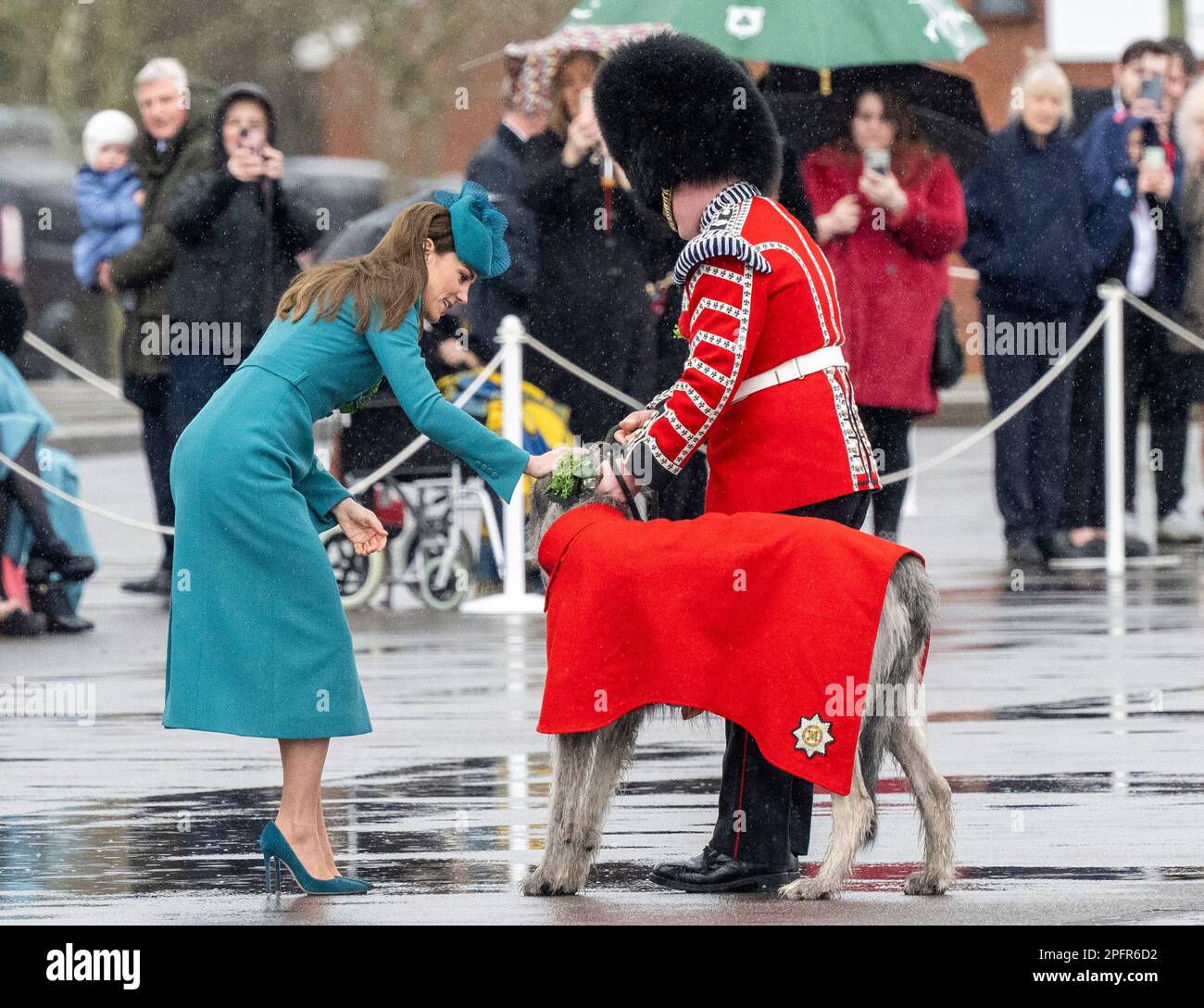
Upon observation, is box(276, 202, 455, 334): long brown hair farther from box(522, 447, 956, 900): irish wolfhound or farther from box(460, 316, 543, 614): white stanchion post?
box(460, 316, 543, 614): white stanchion post

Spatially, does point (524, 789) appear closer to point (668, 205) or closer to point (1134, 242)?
point (668, 205)

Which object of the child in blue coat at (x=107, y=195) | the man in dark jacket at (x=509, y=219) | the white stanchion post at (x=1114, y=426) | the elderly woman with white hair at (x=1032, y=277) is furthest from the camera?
the white stanchion post at (x=1114, y=426)

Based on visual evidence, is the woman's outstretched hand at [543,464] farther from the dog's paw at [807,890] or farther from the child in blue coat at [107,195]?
the child in blue coat at [107,195]

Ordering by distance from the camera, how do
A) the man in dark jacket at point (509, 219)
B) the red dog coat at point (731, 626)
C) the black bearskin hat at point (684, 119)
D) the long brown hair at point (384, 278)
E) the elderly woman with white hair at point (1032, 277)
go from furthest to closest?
1. the elderly woman with white hair at point (1032, 277)
2. the man in dark jacket at point (509, 219)
3. the black bearskin hat at point (684, 119)
4. the long brown hair at point (384, 278)
5. the red dog coat at point (731, 626)

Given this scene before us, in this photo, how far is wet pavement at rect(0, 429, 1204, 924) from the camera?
6930 millimetres

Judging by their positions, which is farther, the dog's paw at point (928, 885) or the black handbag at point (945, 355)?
the black handbag at point (945, 355)

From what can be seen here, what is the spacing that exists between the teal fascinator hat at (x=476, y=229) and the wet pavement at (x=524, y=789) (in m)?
1.57

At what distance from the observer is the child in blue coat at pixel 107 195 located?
15352mm

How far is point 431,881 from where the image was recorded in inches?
287

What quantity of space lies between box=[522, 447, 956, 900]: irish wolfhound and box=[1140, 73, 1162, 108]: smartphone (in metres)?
9.94

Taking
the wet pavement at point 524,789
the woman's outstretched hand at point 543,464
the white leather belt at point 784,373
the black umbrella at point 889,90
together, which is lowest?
the wet pavement at point 524,789

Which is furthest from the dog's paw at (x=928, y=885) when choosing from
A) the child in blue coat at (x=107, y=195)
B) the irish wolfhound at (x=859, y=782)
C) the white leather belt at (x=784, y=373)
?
the child in blue coat at (x=107, y=195)

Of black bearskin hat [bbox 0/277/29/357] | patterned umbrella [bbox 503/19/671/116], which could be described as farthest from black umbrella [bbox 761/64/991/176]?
black bearskin hat [bbox 0/277/29/357]

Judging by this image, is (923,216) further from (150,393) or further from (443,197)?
(443,197)
